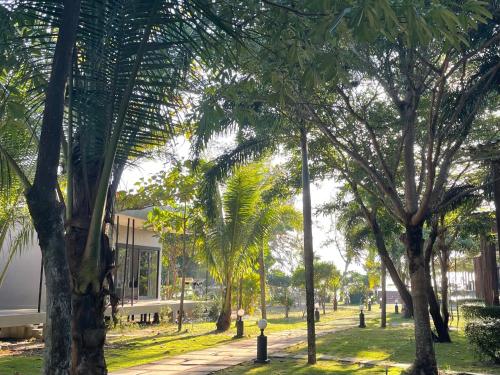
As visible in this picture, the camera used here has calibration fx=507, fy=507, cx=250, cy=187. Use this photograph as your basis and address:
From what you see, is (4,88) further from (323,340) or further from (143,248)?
(143,248)

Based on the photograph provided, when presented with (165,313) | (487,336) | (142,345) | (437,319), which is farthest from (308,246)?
(165,313)

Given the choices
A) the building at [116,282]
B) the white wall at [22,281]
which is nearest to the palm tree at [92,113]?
the building at [116,282]

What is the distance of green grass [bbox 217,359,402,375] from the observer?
358 inches

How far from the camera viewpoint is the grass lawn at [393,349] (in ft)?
33.6

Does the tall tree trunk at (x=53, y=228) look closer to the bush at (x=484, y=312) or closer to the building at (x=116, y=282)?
the building at (x=116, y=282)

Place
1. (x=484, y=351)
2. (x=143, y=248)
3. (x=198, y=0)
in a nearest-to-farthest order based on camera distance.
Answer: (x=198, y=0) → (x=484, y=351) → (x=143, y=248)

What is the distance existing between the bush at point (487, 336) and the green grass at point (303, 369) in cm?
201

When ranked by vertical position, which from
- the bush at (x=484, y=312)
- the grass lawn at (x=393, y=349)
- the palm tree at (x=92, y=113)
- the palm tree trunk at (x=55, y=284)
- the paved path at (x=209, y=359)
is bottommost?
the grass lawn at (x=393, y=349)

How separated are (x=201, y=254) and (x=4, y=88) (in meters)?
13.4

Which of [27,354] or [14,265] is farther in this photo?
[14,265]

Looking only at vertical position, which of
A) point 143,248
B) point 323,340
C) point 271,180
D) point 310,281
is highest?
point 271,180

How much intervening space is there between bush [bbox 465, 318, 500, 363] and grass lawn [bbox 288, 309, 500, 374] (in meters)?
0.24

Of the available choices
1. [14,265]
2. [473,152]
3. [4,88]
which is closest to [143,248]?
[14,265]

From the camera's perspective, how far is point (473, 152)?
1094 cm
